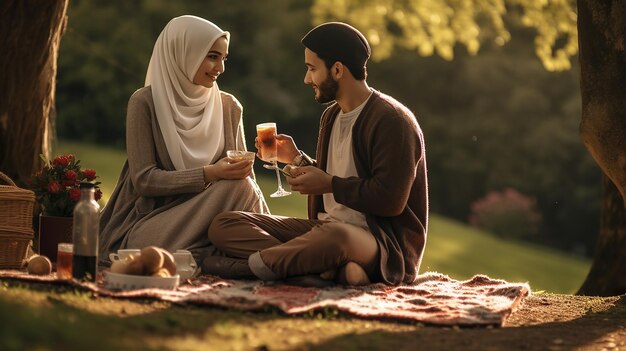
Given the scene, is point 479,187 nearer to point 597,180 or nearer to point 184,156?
point 597,180

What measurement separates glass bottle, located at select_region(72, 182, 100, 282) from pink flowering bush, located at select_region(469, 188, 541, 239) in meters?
18.4

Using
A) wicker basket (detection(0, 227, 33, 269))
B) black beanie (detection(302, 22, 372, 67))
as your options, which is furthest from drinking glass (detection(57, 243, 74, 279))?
black beanie (detection(302, 22, 372, 67))

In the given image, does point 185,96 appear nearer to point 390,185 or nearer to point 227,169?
point 227,169

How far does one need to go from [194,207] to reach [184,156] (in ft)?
1.09

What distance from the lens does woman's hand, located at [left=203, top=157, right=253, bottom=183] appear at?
5.76 metres

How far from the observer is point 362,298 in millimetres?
5070

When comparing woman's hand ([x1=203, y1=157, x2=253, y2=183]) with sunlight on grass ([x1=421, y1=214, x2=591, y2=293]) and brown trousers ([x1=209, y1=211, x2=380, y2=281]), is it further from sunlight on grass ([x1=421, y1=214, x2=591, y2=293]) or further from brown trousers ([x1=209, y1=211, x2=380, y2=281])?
sunlight on grass ([x1=421, y1=214, x2=591, y2=293])

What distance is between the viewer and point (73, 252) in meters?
4.91

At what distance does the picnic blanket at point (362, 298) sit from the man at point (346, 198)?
12 centimetres

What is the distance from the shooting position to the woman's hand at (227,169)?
18.9ft

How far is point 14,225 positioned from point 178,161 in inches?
38.5

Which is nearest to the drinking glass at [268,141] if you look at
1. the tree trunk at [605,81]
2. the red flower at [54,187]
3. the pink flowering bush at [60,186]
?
the pink flowering bush at [60,186]

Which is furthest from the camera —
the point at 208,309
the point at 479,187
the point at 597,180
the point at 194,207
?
the point at 479,187

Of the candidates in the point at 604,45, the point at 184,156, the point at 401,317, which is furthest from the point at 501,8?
the point at 401,317
